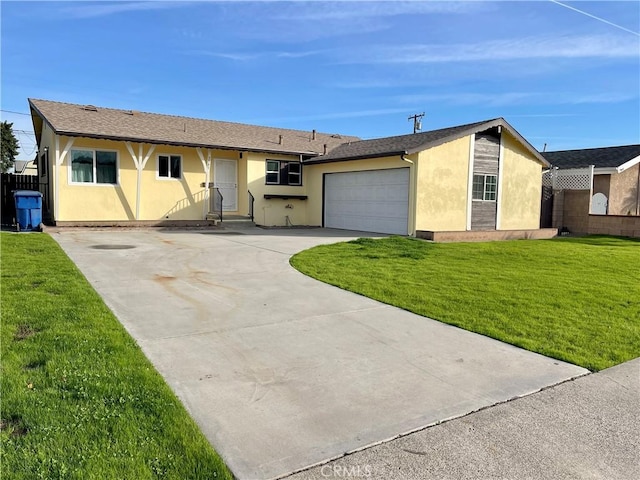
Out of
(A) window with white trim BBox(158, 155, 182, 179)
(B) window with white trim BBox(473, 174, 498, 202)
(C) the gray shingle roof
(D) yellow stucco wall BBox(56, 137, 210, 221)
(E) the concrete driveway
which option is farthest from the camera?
(C) the gray shingle roof

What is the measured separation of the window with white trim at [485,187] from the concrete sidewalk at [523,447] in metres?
14.9

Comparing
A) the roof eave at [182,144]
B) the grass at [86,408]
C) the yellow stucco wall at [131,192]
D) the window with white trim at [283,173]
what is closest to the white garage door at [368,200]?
the window with white trim at [283,173]

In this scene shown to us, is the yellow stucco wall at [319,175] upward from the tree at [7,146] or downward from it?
downward

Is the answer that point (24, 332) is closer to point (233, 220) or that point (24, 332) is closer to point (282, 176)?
point (233, 220)

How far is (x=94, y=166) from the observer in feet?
53.6

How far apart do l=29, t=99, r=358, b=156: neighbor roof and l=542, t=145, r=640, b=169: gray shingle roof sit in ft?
39.2

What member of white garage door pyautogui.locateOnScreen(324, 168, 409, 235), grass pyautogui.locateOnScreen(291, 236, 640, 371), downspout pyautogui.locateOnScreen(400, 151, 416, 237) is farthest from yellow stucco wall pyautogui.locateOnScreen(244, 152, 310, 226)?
grass pyautogui.locateOnScreen(291, 236, 640, 371)

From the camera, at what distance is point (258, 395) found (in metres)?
3.36

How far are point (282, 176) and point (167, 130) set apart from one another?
5.31 metres

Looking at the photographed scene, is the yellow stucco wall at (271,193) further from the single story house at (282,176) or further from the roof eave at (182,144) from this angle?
the roof eave at (182,144)

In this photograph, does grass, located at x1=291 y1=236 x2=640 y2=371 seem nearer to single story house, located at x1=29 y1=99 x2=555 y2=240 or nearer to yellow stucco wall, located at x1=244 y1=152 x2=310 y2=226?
single story house, located at x1=29 y1=99 x2=555 y2=240

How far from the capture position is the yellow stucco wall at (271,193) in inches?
766

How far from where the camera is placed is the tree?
172 feet

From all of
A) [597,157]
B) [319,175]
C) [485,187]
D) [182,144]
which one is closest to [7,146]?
[182,144]
